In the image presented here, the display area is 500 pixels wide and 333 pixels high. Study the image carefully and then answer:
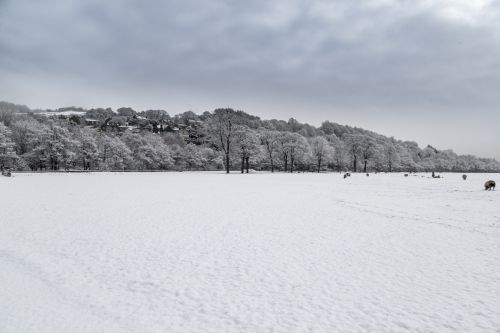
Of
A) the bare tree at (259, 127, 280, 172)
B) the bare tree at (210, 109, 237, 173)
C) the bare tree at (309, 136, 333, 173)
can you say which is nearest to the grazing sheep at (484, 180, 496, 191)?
the bare tree at (210, 109, 237, 173)

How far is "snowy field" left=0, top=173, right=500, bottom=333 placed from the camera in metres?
6.20

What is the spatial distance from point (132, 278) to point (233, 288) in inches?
111

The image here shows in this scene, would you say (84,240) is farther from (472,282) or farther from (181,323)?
(472,282)

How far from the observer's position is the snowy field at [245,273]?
20.3ft

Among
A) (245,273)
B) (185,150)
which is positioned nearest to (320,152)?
(185,150)

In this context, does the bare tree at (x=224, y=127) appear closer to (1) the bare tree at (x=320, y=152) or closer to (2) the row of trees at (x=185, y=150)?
(2) the row of trees at (x=185, y=150)

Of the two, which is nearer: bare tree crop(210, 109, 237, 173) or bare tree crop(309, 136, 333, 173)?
bare tree crop(210, 109, 237, 173)

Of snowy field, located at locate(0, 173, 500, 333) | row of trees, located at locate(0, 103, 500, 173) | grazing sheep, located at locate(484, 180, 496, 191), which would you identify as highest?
row of trees, located at locate(0, 103, 500, 173)

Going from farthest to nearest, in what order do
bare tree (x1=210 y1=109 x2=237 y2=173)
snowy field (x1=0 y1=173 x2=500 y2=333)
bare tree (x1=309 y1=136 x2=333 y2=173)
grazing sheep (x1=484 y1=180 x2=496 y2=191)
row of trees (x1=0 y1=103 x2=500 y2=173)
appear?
bare tree (x1=309 y1=136 x2=333 y2=173), bare tree (x1=210 y1=109 x2=237 y2=173), row of trees (x1=0 y1=103 x2=500 y2=173), grazing sheep (x1=484 y1=180 x2=496 y2=191), snowy field (x1=0 y1=173 x2=500 y2=333)

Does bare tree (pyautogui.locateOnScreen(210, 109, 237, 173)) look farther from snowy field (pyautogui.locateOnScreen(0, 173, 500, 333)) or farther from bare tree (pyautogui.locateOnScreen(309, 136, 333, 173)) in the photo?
snowy field (pyautogui.locateOnScreen(0, 173, 500, 333))

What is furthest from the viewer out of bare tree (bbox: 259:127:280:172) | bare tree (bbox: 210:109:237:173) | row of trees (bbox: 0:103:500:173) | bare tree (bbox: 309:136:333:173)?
bare tree (bbox: 309:136:333:173)

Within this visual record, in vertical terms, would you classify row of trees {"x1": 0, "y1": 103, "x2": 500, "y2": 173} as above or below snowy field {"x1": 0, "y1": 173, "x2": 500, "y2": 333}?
above

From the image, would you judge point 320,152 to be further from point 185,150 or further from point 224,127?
point 185,150

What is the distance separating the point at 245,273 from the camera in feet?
28.4
